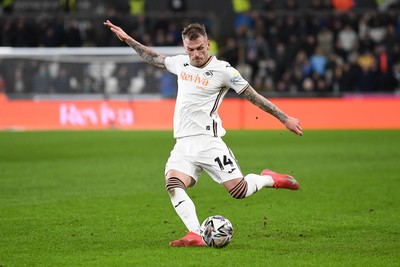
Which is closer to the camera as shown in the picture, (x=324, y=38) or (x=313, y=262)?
(x=313, y=262)

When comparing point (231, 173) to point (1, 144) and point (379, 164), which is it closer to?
point (379, 164)

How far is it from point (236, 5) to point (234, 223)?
2373cm

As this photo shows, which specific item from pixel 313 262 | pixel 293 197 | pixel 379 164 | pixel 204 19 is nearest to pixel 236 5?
pixel 204 19

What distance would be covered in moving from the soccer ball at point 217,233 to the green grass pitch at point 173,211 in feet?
0.36

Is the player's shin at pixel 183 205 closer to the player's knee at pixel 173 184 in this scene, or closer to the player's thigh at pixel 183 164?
the player's knee at pixel 173 184

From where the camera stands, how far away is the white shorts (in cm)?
951

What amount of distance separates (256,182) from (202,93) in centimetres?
113

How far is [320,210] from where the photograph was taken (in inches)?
493

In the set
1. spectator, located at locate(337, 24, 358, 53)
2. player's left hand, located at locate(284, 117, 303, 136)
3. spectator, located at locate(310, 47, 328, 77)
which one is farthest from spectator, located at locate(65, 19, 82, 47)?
player's left hand, located at locate(284, 117, 303, 136)

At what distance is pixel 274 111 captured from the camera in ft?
31.0

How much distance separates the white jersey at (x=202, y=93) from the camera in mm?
9523

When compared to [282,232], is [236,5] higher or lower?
higher

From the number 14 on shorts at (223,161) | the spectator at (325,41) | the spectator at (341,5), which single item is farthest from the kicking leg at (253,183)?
the spectator at (341,5)

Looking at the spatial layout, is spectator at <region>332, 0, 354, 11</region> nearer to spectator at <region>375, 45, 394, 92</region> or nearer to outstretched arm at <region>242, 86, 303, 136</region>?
spectator at <region>375, 45, 394, 92</region>
